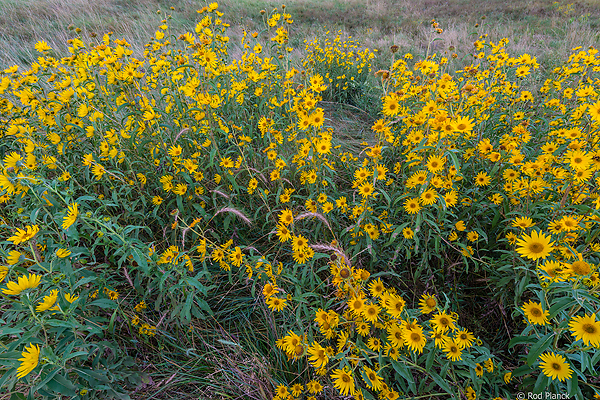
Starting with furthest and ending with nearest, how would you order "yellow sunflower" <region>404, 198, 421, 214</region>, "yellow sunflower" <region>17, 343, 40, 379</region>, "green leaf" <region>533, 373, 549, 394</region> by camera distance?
"yellow sunflower" <region>404, 198, 421, 214</region> < "green leaf" <region>533, 373, 549, 394</region> < "yellow sunflower" <region>17, 343, 40, 379</region>

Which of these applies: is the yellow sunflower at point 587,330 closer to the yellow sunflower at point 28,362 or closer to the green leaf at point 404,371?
the green leaf at point 404,371

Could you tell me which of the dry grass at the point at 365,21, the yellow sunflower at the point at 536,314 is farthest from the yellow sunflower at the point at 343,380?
the dry grass at the point at 365,21

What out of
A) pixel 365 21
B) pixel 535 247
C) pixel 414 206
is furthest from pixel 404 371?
pixel 365 21

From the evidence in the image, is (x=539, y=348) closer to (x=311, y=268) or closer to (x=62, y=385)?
(x=311, y=268)

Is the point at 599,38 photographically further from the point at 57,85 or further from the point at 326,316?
the point at 57,85

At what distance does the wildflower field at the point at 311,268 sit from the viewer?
3.88ft

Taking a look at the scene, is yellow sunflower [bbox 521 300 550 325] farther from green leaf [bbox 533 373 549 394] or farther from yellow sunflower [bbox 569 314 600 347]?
green leaf [bbox 533 373 549 394]

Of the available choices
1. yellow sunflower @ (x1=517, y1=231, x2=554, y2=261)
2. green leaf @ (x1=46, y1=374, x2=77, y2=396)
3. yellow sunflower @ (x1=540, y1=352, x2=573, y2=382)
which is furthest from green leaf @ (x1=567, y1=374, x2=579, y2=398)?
green leaf @ (x1=46, y1=374, x2=77, y2=396)

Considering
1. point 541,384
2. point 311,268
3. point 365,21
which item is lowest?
point 541,384

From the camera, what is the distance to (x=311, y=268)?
1.58m

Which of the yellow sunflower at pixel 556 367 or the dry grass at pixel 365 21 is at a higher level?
the dry grass at pixel 365 21

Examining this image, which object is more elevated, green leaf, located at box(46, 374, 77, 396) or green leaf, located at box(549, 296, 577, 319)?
green leaf, located at box(549, 296, 577, 319)

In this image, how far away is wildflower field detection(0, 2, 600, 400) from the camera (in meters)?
1.18

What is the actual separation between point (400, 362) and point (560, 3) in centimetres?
1481
